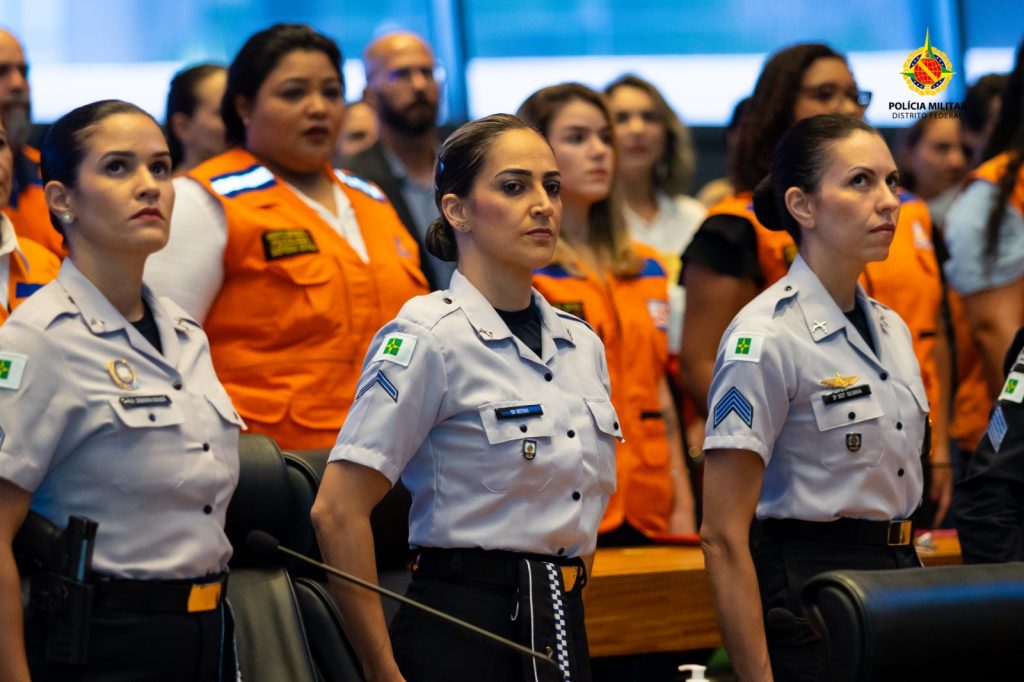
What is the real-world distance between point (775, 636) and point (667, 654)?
71 cm

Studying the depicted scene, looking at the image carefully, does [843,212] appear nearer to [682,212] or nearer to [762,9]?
[682,212]

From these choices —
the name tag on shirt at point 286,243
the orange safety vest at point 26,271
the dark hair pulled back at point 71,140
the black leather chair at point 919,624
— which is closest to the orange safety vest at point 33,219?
the orange safety vest at point 26,271

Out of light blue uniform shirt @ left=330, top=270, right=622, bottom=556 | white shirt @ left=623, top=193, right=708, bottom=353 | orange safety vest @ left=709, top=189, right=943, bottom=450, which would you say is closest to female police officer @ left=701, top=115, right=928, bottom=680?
light blue uniform shirt @ left=330, top=270, right=622, bottom=556

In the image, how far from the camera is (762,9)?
6797 millimetres

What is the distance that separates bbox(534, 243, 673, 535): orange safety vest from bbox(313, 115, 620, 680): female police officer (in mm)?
1111

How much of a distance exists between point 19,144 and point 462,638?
1.91 m

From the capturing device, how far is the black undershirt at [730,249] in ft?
11.4

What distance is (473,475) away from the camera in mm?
2332

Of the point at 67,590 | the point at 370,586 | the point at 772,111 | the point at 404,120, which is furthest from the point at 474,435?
the point at 404,120

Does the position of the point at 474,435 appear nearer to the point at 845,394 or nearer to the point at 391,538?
the point at 391,538

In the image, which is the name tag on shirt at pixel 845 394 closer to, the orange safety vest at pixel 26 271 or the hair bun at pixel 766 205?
the hair bun at pixel 766 205

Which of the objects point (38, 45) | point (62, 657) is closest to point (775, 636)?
point (62, 657)

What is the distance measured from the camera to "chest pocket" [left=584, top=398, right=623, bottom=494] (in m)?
2.46

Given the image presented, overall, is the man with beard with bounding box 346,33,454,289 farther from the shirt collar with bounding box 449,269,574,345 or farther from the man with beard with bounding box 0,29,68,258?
the shirt collar with bounding box 449,269,574,345
